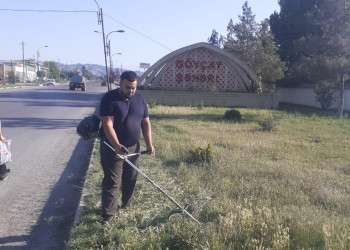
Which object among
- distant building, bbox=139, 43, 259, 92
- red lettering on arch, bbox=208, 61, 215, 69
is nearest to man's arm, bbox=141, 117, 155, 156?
distant building, bbox=139, 43, 259, 92

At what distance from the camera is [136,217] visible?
4.82 meters

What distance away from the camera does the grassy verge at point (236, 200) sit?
397cm

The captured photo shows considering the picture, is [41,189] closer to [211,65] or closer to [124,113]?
[124,113]

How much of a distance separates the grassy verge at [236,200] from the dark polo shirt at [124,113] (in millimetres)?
962

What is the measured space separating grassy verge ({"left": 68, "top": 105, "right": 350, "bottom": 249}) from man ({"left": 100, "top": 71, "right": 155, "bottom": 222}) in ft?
1.19

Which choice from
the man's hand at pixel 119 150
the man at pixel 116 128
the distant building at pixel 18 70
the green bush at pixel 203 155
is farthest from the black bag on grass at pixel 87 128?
the distant building at pixel 18 70

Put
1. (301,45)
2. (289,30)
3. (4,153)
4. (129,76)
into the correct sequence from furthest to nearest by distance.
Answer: (289,30), (301,45), (4,153), (129,76)

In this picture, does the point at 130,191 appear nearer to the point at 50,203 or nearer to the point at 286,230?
the point at 50,203

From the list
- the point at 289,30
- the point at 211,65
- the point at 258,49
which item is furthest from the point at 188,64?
the point at 289,30

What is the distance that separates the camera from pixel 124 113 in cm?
452

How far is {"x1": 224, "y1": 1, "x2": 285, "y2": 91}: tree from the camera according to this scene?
3055 cm

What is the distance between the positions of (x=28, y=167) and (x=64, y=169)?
735 millimetres

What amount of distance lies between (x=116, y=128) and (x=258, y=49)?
28691 millimetres

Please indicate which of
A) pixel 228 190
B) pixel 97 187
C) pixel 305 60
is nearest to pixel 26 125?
pixel 97 187
